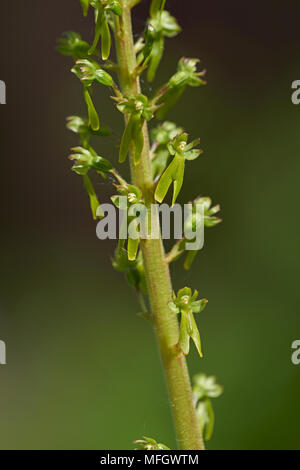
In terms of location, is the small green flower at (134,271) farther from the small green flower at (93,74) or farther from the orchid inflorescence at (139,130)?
the small green flower at (93,74)

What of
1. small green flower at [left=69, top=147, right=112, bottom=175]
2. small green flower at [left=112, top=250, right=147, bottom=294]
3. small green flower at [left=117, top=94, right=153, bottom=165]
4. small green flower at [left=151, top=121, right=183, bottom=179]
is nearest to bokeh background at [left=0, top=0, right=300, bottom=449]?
small green flower at [left=112, top=250, right=147, bottom=294]

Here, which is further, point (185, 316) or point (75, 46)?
point (75, 46)

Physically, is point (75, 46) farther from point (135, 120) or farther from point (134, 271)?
point (134, 271)

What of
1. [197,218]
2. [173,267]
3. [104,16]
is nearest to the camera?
[104,16]

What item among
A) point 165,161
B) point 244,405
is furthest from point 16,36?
point 165,161

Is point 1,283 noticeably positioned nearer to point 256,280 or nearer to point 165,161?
point 256,280

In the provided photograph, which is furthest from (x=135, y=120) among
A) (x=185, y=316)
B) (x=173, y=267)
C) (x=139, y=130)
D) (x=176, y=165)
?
(x=173, y=267)
